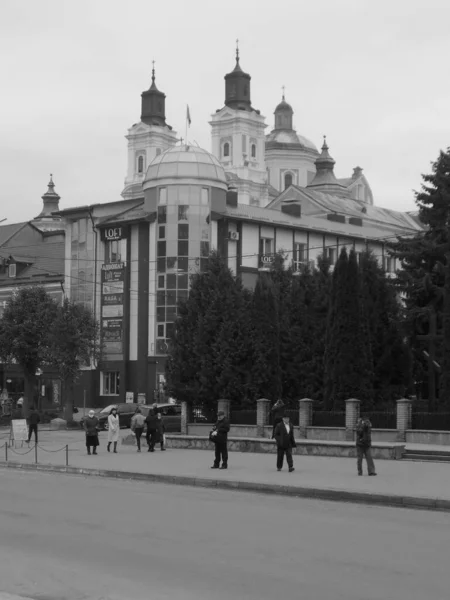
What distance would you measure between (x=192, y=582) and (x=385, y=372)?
104ft

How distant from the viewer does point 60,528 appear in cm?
1425

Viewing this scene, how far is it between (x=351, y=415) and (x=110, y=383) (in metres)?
37.3

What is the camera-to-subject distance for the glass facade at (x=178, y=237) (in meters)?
67.3

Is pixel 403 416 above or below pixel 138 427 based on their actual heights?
above

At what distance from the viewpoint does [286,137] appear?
140250 millimetres

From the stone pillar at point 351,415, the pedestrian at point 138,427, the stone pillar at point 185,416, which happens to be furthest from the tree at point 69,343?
the stone pillar at point 351,415

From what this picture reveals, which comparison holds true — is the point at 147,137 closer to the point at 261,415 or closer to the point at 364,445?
the point at 261,415

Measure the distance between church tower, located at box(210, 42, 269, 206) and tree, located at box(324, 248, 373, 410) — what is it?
83853 millimetres

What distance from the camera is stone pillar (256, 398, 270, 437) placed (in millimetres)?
38188

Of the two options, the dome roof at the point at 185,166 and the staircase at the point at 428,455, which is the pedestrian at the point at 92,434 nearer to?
the staircase at the point at 428,455

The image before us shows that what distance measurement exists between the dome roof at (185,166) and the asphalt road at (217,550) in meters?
49.5

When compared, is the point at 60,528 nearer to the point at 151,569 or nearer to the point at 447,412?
the point at 151,569

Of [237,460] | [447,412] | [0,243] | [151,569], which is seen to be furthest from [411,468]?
[0,243]

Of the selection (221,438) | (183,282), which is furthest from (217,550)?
(183,282)
